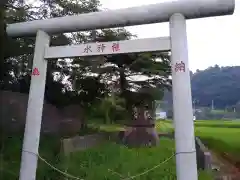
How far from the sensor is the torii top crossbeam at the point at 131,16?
223 centimetres

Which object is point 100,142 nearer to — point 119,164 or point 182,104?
point 119,164

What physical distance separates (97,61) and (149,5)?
3.16 metres

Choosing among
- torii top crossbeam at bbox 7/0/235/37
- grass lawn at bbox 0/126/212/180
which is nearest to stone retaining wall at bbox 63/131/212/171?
grass lawn at bbox 0/126/212/180

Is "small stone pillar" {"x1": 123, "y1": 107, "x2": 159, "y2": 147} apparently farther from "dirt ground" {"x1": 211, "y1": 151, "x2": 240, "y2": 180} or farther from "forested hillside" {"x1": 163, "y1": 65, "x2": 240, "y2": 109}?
"forested hillside" {"x1": 163, "y1": 65, "x2": 240, "y2": 109}

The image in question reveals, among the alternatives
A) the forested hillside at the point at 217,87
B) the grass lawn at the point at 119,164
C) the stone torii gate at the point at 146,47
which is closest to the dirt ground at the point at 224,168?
the grass lawn at the point at 119,164

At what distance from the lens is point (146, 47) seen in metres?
2.35

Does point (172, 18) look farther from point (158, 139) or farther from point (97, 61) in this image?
point (158, 139)

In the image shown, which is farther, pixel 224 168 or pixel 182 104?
pixel 224 168

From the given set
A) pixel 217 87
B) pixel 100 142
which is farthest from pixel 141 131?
pixel 217 87

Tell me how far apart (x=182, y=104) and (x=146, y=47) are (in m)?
0.59

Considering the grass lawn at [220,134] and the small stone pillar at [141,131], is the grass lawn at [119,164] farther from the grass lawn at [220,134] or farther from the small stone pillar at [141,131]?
the grass lawn at [220,134]

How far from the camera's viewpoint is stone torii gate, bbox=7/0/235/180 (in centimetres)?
220

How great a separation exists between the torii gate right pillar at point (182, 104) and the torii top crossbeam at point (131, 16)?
3.7 inches

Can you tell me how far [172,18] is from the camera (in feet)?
7.68
